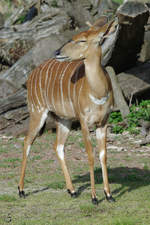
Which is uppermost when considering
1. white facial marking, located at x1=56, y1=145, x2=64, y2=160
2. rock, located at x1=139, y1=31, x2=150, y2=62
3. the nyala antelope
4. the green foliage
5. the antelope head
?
the antelope head

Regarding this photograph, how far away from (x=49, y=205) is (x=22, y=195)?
574mm

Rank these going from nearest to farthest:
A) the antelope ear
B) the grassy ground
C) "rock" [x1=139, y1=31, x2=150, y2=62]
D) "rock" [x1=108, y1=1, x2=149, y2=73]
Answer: the grassy ground < the antelope ear < "rock" [x1=108, y1=1, x2=149, y2=73] < "rock" [x1=139, y1=31, x2=150, y2=62]

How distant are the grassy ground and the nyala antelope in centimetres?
21

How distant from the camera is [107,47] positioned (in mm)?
7805

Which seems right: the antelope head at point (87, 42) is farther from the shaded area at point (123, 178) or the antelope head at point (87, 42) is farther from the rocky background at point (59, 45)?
the rocky background at point (59, 45)

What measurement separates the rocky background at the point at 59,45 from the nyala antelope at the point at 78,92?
1688 mm

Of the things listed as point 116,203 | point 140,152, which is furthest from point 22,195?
point 140,152

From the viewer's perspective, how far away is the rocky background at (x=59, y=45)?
7.54 meters

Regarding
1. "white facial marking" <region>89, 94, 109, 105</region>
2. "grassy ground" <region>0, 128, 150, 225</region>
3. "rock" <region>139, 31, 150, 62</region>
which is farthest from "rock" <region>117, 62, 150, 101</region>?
"white facial marking" <region>89, 94, 109, 105</region>

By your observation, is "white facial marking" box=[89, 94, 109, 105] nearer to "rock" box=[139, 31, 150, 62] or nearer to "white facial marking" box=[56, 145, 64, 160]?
"white facial marking" box=[56, 145, 64, 160]

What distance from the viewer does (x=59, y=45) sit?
29.9ft

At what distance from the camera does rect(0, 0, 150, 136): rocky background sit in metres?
7.54

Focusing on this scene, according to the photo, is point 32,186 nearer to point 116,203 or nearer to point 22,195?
point 22,195

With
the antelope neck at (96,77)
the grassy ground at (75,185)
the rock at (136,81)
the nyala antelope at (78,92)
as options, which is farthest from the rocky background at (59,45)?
the antelope neck at (96,77)
